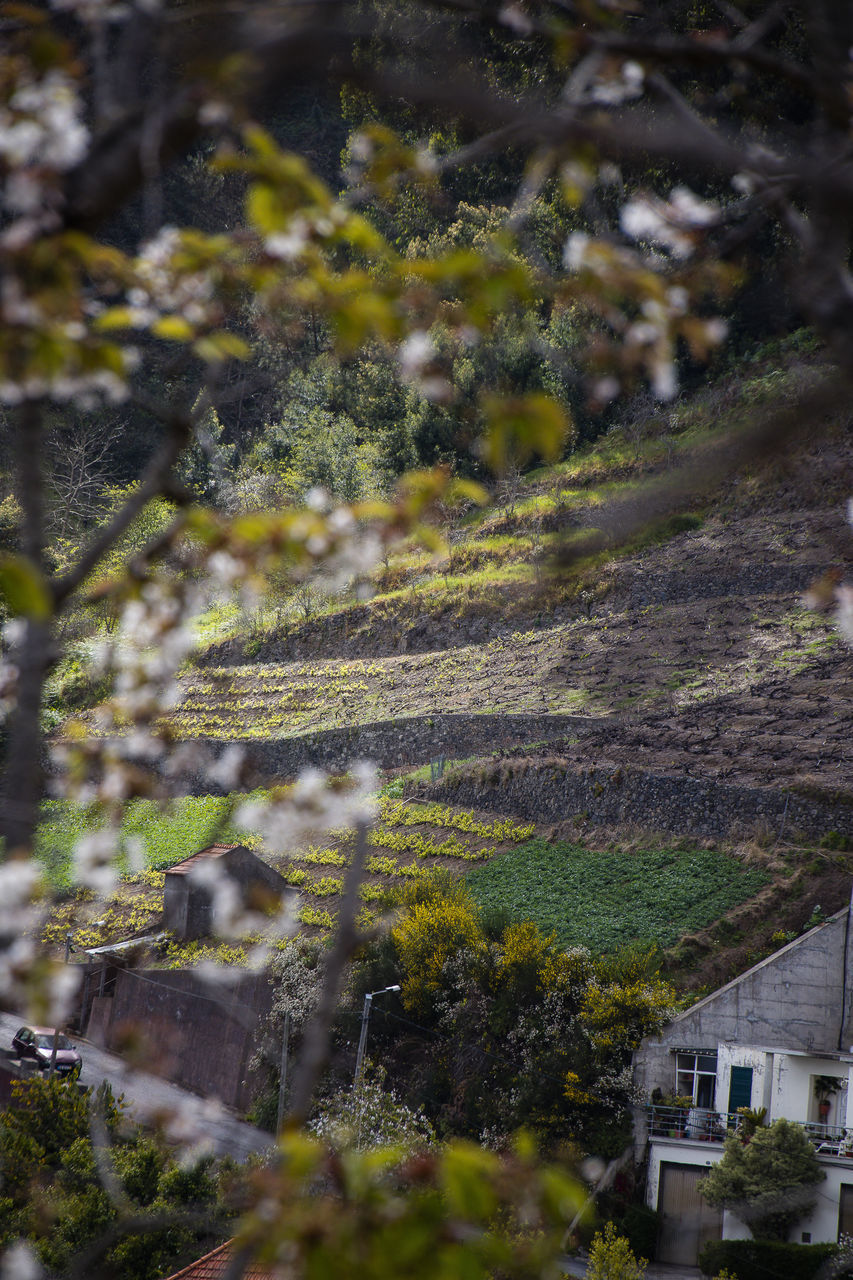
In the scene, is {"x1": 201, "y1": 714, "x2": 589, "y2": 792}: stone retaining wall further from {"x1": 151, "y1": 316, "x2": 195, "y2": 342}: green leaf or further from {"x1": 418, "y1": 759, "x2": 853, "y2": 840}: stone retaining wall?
{"x1": 151, "y1": 316, "x2": 195, "y2": 342}: green leaf

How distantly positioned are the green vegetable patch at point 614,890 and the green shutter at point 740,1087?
2.05m

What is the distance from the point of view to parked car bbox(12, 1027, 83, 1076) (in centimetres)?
1370

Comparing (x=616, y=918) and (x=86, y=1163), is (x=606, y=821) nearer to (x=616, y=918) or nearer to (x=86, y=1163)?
(x=616, y=918)

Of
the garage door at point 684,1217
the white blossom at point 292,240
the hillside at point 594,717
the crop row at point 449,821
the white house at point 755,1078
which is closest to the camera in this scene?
the white blossom at point 292,240

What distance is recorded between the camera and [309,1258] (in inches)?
41.6

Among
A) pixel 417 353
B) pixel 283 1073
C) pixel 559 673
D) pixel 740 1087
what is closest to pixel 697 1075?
pixel 740 1087

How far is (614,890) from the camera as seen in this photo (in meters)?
14.7

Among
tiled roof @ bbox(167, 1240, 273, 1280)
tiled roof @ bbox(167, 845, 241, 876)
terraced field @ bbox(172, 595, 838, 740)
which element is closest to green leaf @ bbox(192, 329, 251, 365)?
tiled roof @ bbox(167, 1240, 273, 1280)

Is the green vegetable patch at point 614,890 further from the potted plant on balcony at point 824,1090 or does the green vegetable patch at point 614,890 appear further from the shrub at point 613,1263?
the shrub at point 613,1263

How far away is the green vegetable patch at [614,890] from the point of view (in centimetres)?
1351

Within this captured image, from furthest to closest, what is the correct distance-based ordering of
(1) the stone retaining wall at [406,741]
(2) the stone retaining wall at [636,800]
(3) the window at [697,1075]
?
(1) the stone retaining wall at [406,741] → (2) the stone retaining wall at [636,800] → (3) the window at [697,1075]

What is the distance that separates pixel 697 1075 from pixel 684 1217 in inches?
59.7

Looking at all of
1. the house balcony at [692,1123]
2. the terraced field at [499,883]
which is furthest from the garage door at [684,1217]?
the terraced field at [499,883]

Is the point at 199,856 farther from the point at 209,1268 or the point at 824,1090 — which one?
the point at 824,1090
